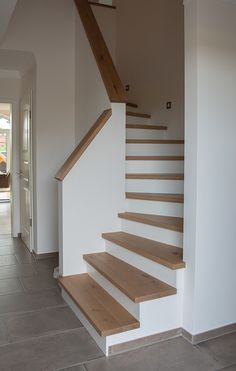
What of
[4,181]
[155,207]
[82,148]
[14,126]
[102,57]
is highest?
[102,57]

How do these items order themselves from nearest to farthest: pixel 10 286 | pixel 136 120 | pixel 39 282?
pixel 10 286 → pixel 39 282 → pixel 136 120

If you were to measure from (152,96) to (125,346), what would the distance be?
3382 millimetres

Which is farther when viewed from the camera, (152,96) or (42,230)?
(152,96)

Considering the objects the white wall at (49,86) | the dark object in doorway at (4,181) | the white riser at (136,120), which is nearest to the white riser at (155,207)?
the white wall at (49,86)

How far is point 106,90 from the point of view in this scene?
3.34 meters

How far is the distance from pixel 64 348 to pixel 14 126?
12.6ft

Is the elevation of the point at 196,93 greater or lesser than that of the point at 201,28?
lesser

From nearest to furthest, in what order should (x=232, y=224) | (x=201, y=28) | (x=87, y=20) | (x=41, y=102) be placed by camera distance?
(x=201, y=28)
(x=232, y=224)
(x=87, y=20)
(x=41, y=102)

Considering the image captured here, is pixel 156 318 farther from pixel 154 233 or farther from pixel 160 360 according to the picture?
pixel 154 233

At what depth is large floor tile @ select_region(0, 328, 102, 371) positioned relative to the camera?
6.97ft

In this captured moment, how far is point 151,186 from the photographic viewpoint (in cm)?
345

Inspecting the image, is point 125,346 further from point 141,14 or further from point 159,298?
point 141,14

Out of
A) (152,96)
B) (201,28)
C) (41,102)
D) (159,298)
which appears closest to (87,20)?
(41,102)

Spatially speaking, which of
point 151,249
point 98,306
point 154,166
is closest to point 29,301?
point 98,306
